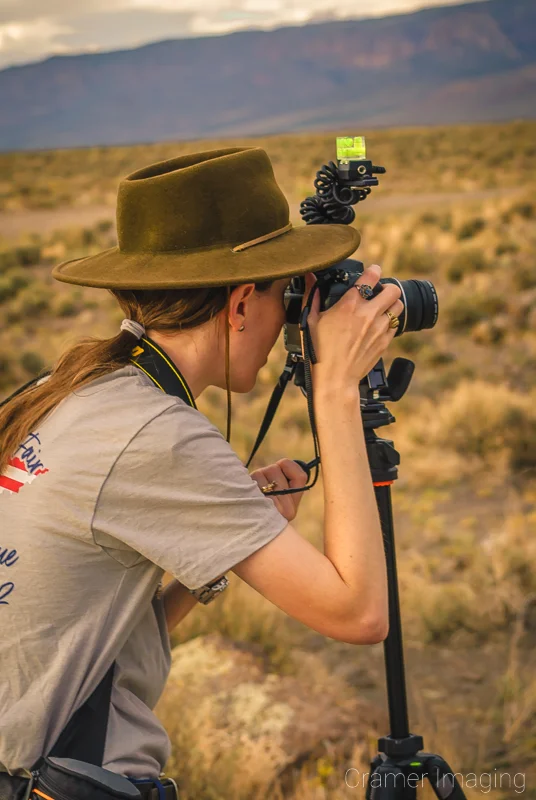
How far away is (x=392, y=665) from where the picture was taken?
204 centimetres

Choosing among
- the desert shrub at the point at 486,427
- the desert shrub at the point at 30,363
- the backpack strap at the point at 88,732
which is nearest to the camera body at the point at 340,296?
the backpack strap at the point at 88,732

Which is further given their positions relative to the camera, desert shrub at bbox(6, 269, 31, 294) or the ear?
desert shrub at bbox(6, 269, 31, 294)

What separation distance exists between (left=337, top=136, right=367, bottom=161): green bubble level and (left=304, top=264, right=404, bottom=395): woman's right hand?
1.01 feet

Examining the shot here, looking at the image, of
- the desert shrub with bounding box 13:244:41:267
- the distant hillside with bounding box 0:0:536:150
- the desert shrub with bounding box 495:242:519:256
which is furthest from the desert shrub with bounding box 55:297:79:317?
the distant hillside with bounding box 0:0:536:150

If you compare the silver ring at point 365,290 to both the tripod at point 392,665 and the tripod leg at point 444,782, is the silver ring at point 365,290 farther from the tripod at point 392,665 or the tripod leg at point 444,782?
the tripod leg at point 444,782

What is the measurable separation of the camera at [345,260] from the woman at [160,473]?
0.09 meters

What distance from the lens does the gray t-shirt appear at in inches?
54.4

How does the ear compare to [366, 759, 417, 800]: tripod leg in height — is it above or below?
above

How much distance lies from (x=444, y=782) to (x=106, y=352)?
116 centimetres

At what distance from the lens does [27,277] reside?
46.5 feet

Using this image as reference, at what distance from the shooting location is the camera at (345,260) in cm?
179

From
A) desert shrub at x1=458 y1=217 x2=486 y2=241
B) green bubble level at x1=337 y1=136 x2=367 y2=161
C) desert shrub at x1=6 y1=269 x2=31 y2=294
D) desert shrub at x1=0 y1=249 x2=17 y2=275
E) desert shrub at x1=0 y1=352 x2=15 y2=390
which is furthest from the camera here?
desert shrub at x1=0 y1=249 x2=17 y2=275

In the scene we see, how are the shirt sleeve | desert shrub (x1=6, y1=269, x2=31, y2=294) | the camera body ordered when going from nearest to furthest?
the shirt sleeve → the camera body → desert shrub (x1=6, y1=269, x2=31, y2=294)

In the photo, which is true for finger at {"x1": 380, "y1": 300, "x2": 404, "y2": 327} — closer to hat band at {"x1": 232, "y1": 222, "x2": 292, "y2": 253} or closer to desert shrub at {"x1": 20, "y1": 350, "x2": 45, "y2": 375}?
hat band at {"x1": 232, "y1": 222, "x2": 292, "y2": 253}
